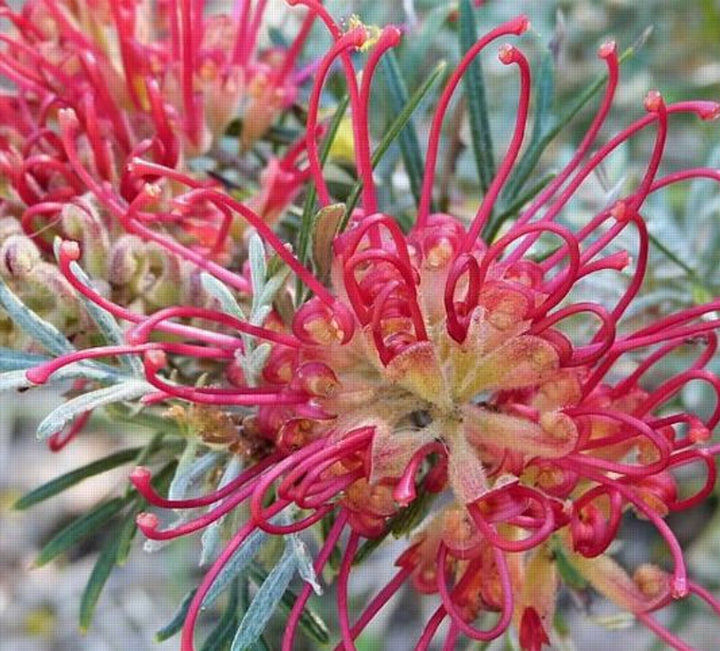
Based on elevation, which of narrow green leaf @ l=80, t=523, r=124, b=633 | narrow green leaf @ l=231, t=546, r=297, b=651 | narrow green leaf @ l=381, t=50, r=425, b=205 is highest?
narrow green leaf @ l=381, t=50, r=425, b=205

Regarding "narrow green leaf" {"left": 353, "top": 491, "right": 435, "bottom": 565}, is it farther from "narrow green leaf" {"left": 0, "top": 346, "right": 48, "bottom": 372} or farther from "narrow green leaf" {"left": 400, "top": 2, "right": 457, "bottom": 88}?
"narrow green leaf" {"left": 400, "top": 2, "right": 457, "bottom": 88}

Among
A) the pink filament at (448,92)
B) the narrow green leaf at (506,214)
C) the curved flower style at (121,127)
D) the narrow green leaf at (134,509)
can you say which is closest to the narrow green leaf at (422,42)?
the curved flower style at (121,127)

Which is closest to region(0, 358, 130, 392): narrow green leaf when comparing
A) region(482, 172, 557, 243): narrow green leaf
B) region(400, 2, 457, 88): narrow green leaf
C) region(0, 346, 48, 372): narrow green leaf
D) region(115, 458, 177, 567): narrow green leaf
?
region(0, 346, 48, 372): narrow green leaf

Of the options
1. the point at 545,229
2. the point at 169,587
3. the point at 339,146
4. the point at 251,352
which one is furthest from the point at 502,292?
the point at 169,587

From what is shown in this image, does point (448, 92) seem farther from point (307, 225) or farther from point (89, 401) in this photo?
point (89, 401)

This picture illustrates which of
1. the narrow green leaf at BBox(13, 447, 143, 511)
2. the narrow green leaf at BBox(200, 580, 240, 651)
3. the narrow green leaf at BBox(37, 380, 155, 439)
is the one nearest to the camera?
the narrow green leaf at BBox(37, 380, 155, 439)

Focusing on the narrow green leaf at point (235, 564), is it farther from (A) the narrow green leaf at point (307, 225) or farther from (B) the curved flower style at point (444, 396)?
(A) the narrow green leaf at point (307, 225)
